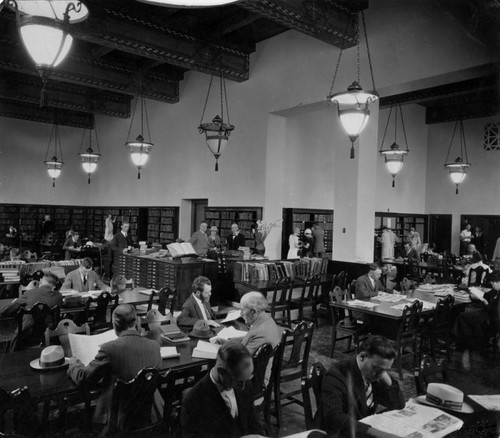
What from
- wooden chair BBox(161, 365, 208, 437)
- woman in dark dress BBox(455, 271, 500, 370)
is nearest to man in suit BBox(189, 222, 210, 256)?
woman in dark dress BBox(455, 271, 500, 370)

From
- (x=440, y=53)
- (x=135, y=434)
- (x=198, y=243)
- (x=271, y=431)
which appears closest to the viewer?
(x=135, y=434)

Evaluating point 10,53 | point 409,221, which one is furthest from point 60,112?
point 409,221

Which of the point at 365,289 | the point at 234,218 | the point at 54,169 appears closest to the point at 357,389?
the point at 365,289

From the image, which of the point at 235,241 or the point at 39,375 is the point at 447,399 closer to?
the point at 39,375

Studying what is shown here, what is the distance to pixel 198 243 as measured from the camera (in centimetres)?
964

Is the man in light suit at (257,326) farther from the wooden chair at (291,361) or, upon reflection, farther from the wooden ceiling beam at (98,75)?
the wooden ceiling beam at (98,75)

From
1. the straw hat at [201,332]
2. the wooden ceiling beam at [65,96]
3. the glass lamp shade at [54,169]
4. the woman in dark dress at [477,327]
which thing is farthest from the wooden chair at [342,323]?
the wooden ceiling beam at [65,96]

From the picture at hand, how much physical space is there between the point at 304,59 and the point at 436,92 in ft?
13.0

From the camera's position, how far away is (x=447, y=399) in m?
2.44

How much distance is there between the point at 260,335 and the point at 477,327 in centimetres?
363

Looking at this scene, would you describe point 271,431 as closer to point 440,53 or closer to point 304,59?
point 440,53

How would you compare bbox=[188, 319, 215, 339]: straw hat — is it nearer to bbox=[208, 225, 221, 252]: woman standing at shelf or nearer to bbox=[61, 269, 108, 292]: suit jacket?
bbox=[61, 269, 108, 292]: suit jacket

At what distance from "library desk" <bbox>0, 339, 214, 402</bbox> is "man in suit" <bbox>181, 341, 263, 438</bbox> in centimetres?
86

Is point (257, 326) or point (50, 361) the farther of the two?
point (257, 326)
